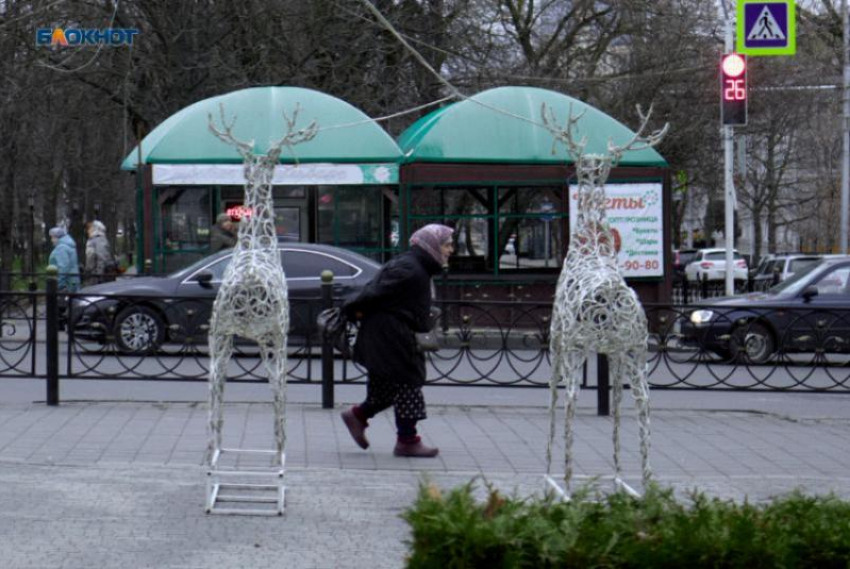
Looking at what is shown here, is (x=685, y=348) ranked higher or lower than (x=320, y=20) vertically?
lower

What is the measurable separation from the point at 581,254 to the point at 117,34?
16.4 meters

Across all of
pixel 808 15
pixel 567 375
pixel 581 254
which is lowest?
pixel 567 375

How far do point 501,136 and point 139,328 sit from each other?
32.9 feet

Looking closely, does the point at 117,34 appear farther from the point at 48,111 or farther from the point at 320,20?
the point at 48,111

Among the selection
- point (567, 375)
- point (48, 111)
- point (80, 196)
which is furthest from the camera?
point (80, 196)

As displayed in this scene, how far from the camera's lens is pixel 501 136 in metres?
21.2

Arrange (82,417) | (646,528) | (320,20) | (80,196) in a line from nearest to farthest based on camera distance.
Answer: (646,528) < (82,417) < (320,20) < (80,196)

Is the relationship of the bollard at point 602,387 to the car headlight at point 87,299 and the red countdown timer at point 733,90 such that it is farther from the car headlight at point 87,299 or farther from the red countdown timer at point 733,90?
the red countdown timer at point 733,90

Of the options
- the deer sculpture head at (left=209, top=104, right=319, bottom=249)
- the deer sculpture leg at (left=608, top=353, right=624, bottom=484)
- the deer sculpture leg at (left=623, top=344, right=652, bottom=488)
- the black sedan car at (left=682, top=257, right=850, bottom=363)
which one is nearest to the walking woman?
the deer sculpture head at (left=209, top=104, right=319, bottom=249)

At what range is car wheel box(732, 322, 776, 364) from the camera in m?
12.6

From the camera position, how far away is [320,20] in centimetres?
2800

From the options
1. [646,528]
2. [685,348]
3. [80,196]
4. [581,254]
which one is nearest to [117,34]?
[685,348]

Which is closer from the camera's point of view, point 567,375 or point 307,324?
point 567,375

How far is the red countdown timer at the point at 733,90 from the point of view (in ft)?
64.3
